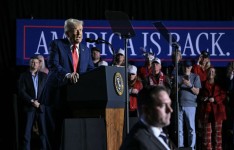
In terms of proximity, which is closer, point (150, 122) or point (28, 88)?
point (150, 122)

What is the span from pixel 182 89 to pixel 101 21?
7.49ft

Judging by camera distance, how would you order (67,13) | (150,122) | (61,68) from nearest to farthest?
(150,122) → (61,68) → (67,13)

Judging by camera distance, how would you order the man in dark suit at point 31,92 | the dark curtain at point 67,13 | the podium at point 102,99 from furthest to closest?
1. the dark curtain at point 67,13
2. the man in dark suit at point 31,92
3. the podium at point 102,99

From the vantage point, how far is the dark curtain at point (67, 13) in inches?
473

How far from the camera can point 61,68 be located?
620 cm

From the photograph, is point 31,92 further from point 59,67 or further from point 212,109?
point 59,67

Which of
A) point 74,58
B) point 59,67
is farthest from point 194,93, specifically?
point 59,67

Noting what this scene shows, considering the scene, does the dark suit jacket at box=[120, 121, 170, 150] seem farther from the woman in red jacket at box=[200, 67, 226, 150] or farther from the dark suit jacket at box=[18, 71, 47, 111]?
the woman in red jacket at box=[200, 67, 226, 150]

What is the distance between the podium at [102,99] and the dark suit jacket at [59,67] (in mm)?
122

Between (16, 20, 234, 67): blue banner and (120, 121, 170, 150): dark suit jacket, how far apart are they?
25.9 feet

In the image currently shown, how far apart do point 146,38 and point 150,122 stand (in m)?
8.11

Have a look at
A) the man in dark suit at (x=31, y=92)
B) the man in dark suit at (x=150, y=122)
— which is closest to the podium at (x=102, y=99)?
the man in dark suit at (x=150, y=122)

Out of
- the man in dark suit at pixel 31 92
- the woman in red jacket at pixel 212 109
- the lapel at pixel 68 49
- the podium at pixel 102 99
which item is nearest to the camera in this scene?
the podium at pixel 102 99

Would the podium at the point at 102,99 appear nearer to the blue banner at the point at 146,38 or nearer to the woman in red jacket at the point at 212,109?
the woman in red jacket at the point at 212,109
